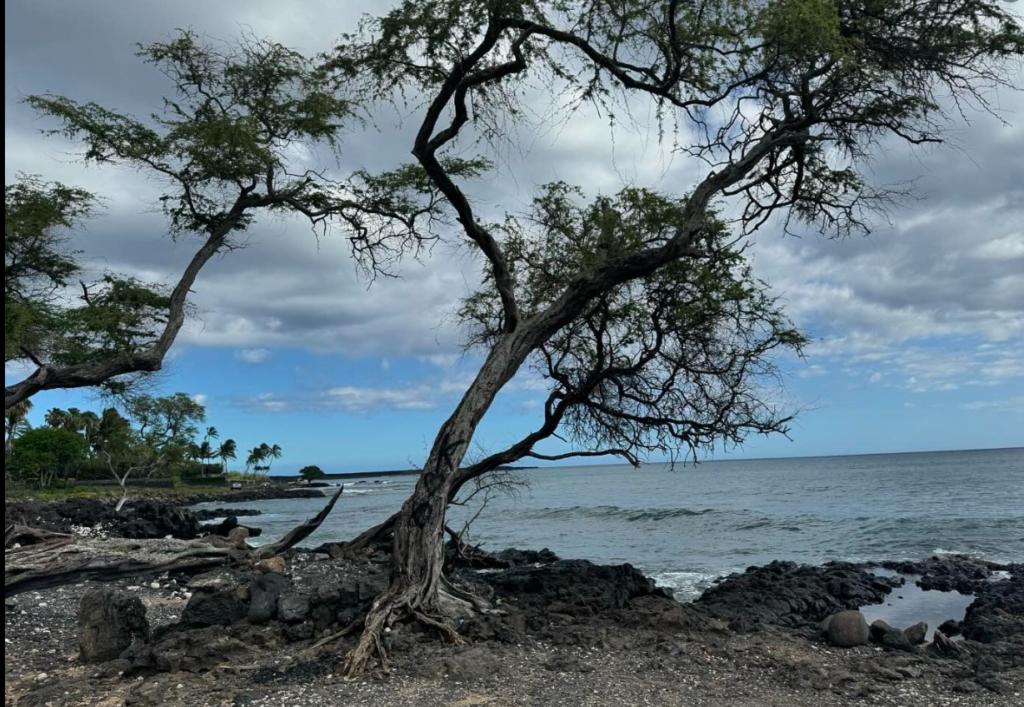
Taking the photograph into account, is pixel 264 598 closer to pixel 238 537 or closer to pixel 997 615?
pixel 238 537

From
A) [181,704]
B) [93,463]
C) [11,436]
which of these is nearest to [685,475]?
[93,463]

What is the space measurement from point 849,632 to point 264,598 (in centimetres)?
775

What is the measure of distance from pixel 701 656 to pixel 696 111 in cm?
751

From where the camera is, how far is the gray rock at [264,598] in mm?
8720

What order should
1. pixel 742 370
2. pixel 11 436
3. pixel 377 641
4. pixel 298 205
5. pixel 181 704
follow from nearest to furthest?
pixel 181 704 → pixel 377 641 → pixel 742 370 → pixel 298 205 → pixel 11 436

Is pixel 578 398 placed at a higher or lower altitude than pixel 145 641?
higher

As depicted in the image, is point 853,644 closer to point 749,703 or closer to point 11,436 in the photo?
point 749,703

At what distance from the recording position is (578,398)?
12539 mm

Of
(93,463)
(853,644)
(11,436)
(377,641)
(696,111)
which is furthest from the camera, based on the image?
(93,463)

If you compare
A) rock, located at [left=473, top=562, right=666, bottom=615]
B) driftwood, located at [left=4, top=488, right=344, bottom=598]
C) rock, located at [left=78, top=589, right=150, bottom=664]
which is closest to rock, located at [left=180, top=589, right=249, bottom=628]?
rock, located at [left=78, top=589, right=150, bottom=664]

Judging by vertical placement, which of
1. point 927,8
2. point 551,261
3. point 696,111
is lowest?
point 551,261

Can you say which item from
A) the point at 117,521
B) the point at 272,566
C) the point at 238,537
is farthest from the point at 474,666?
the point at 117,521

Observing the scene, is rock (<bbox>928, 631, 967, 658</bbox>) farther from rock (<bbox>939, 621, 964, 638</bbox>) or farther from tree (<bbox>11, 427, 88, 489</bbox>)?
tree (<bbox>11, 427, 88, 489</bbox>)

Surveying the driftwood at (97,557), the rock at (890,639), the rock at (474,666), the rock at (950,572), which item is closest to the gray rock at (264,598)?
the rock at (474,666)
